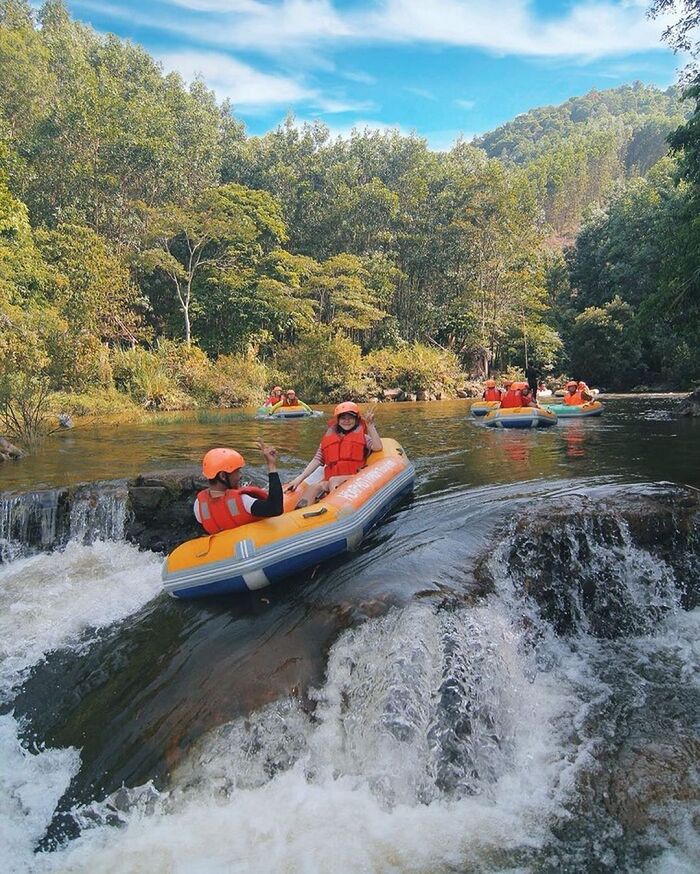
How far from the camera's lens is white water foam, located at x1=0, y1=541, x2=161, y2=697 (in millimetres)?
4262

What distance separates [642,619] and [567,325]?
98.4 feet

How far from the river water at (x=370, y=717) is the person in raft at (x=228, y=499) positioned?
0.59 m

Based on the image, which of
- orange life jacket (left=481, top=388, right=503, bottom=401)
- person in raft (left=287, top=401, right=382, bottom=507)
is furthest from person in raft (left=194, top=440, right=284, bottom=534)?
orange life jacket (left=481, top=388, right=503, bottom=401)

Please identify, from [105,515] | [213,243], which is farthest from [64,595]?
[213,243]

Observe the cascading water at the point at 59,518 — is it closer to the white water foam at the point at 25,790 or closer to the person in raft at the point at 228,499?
the person in raft at the point at 228,499

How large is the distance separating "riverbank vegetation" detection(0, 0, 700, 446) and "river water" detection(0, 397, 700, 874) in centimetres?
1131

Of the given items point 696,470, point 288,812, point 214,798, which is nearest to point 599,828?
point 288,812

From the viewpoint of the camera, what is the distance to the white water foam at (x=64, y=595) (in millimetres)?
4262

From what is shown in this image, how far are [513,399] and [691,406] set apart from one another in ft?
17.6

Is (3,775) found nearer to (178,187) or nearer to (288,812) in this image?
(288,812)

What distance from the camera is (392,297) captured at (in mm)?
30672

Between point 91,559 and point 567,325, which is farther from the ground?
point 567,325

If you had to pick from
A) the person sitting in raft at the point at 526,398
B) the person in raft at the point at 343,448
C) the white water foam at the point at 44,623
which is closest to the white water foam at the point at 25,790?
the white water foam at the point at 44,623

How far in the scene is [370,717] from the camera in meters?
3.17
